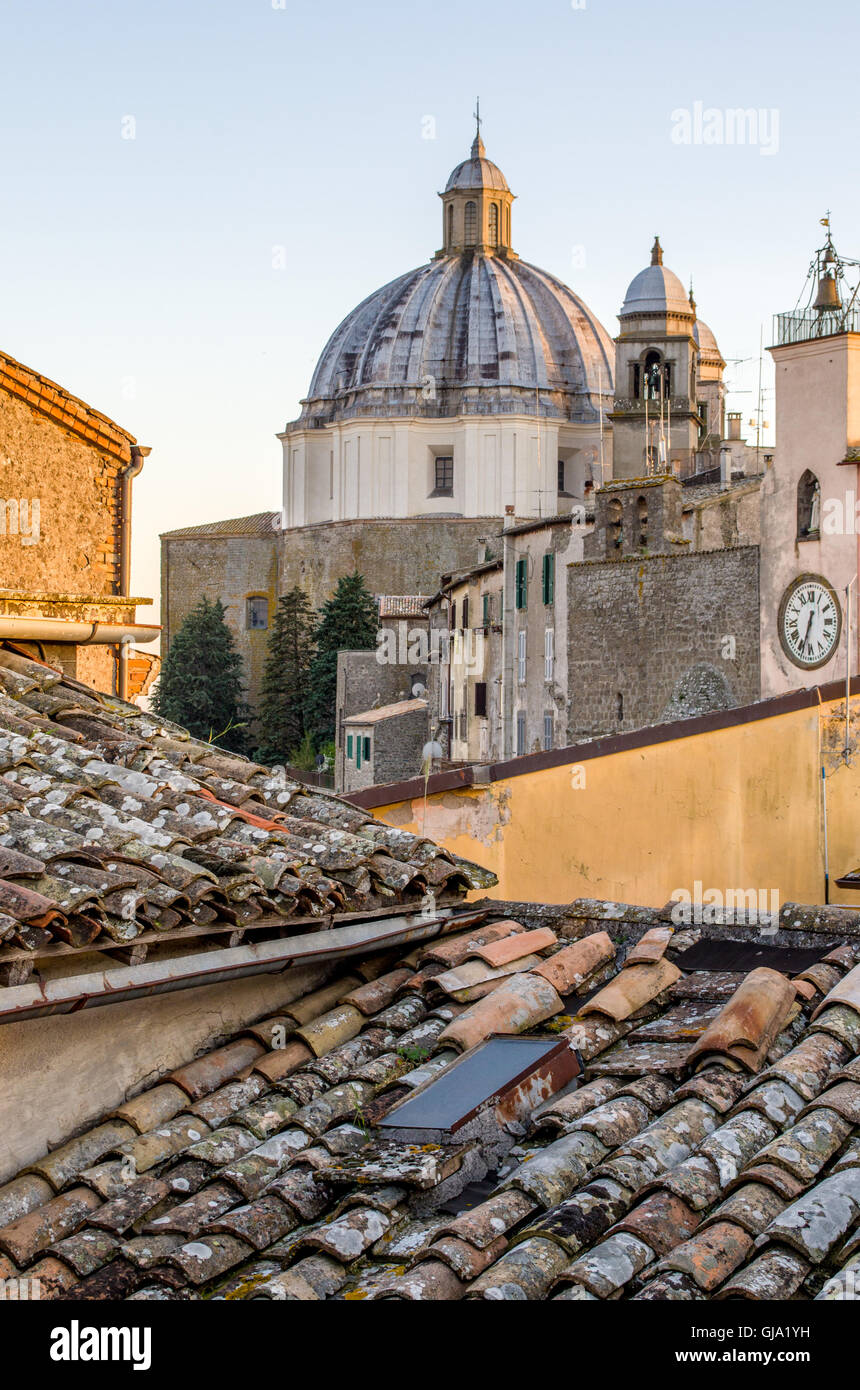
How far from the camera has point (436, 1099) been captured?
14.4 ft

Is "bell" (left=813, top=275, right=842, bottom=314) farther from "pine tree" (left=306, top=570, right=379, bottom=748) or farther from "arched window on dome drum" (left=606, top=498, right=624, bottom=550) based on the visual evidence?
"pine tree" (left=306, top=570, right=379, bottom=748)

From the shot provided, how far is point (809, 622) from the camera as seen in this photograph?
845 inches

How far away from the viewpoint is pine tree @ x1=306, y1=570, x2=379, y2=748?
48.8m

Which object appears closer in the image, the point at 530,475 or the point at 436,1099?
the point at 436,1099

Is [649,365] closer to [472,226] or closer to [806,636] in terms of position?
[806,636]

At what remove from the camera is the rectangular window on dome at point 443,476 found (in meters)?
56.4

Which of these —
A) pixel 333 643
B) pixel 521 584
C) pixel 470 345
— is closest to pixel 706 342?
pixel 470 345

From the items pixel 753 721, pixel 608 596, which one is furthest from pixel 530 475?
pixel 753 721

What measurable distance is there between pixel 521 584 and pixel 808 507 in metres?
10.1

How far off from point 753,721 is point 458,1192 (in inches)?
262

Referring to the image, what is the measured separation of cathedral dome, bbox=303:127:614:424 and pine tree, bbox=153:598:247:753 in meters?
9.36

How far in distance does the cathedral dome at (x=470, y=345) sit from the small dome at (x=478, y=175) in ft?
0.79

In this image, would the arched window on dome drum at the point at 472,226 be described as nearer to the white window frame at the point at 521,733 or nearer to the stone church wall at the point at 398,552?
the stone church wall at the point at 398,552
